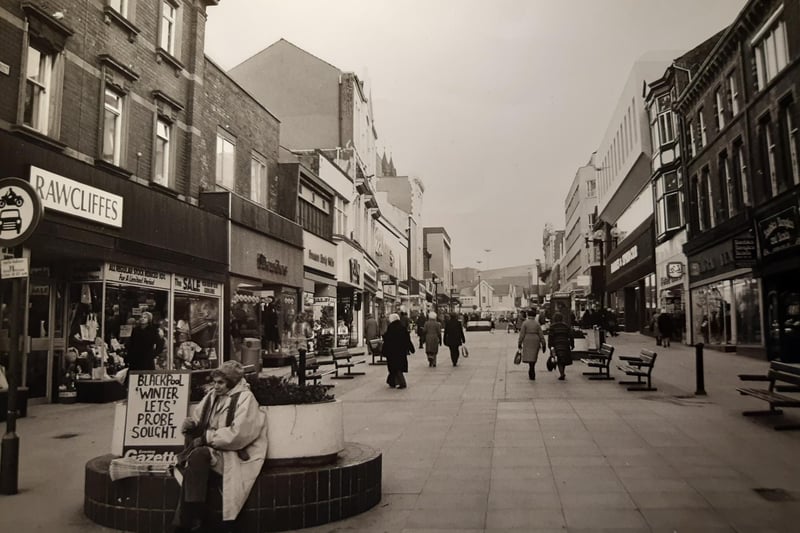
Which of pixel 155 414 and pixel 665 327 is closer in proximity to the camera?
pixel 155 414

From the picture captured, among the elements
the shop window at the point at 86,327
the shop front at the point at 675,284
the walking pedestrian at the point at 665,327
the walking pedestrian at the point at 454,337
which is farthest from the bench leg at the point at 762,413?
the shop front at the point at 675,284

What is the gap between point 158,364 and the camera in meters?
15.6

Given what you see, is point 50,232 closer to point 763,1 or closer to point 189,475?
point 189,475

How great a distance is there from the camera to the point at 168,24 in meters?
17.8

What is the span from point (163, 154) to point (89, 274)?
5018mm

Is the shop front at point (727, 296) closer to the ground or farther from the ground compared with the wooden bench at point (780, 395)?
farther from the ground

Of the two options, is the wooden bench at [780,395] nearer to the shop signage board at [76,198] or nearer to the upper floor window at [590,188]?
the shop signage board at [76,198]

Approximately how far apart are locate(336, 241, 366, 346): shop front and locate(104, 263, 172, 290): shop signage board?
52.9 feet

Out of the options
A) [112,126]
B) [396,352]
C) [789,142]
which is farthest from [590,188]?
[112,126]

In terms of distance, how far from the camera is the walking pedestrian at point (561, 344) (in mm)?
16531

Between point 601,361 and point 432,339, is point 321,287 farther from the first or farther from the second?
point 601,361

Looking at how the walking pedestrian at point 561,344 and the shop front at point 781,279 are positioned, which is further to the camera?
the shop front at point 781,279

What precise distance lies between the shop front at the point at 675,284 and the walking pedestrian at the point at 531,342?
1591 centimetres

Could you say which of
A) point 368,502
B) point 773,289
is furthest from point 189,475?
point 773,289
